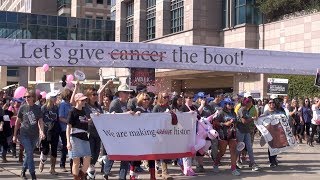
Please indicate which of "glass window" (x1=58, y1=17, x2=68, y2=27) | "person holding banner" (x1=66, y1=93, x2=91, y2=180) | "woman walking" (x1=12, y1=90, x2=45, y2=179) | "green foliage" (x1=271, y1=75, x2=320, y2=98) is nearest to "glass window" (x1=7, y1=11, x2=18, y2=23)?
"glass window" (x1=58, y1=17, x2=68, y2=27)

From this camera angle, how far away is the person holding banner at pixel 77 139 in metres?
8.76

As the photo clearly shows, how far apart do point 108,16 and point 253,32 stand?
46.9 m

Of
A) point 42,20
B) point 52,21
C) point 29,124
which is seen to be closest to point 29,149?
point 29,124

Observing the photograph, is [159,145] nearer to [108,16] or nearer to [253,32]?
[253,32]

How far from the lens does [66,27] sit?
70.8 metres

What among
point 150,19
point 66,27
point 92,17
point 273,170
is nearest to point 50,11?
point 92,17

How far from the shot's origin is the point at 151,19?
4834 centimetres

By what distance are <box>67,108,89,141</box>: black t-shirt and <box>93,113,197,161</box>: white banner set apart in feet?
1.68

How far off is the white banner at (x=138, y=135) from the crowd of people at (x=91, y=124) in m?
0.19

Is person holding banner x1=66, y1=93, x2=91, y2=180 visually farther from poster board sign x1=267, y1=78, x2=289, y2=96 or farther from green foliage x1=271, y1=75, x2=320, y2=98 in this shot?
green foliage x1=271, y1=75, x2=320, y2=98

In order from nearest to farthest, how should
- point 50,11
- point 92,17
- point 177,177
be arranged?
point 177,177 < point 92,17 < point 50,11

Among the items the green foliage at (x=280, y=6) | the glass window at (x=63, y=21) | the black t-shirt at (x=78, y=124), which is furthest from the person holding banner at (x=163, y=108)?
the glass window at (x=63, y=21)

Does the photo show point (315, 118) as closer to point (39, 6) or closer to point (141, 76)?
point (141, 76)

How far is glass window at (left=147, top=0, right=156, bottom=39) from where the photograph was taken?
1876 inches
